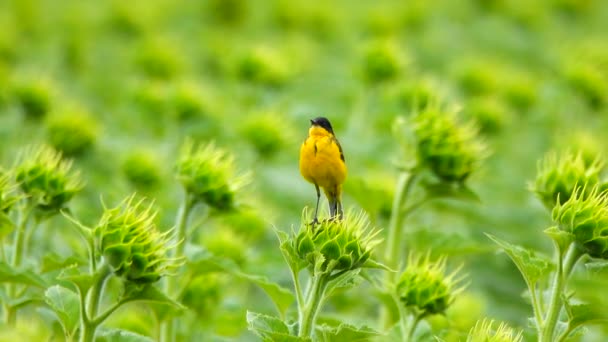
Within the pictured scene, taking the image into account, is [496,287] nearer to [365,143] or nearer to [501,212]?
[501,212]

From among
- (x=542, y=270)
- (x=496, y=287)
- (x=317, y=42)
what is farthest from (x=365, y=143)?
(x=317, y=42)

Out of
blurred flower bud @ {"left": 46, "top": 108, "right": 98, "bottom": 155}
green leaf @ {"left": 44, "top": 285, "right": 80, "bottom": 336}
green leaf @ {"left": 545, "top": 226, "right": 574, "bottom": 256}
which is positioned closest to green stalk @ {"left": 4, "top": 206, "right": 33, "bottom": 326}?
green leaf @ {"left": 44, "top": 285, "right": 80, "bottom": 336}

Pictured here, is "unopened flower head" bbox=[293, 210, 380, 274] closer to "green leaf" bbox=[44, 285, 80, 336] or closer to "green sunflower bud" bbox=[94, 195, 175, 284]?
"green sunflower bud" bbox=[94, 195, 175, 284]

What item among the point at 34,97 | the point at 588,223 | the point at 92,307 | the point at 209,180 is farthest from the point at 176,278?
the point at 34,97

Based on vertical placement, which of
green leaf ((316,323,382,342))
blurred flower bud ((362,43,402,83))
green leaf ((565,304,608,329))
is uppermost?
blurred flower bud ((362,43,402,83))

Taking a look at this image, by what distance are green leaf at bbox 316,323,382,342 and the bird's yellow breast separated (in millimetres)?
879

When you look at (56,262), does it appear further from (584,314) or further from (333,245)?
(584,314)

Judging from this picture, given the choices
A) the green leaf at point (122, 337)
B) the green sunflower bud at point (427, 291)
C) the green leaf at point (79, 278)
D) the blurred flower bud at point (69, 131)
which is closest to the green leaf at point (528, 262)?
the green sunflower bud at point (427, 291)

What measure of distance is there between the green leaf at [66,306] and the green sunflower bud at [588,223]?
1838mm

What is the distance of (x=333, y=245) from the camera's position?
337cm

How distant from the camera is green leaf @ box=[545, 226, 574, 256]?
3.51 m

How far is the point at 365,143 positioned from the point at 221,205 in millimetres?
2736

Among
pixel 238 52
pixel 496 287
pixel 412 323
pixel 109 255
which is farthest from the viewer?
pixel 238 52

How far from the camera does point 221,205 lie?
14.6 feet
